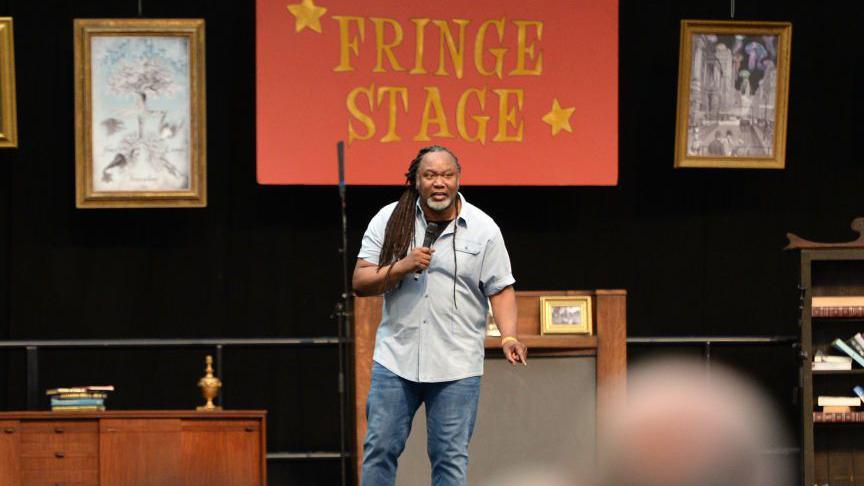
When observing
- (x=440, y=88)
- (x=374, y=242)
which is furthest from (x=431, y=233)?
(x=440, y=88)

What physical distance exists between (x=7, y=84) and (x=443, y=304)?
324 centimetres

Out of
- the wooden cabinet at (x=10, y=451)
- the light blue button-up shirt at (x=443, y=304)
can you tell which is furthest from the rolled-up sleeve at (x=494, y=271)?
the wooden cabinet at (x=10, y=451)

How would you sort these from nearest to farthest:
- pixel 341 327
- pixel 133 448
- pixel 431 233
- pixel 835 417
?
pixel 431 233, pixel 341 327, pixel 133 448, pixel 835 417

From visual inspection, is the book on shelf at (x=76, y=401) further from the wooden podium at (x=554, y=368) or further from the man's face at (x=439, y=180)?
the man's face at (x=439, y=180)

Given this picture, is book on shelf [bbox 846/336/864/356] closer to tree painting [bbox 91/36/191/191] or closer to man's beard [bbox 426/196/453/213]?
man's beard [bbox 426/196/453/213]

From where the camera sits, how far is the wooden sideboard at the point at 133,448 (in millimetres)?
5797

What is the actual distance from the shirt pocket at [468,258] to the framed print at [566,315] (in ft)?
5.32

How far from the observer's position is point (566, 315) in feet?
19.5

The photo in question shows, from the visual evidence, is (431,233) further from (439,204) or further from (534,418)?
(534,418)

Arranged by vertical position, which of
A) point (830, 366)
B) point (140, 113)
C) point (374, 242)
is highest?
point (140, 113)

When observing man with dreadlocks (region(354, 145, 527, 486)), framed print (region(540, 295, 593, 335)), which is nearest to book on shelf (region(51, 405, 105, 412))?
framed print (region(540, 295, 593, 335))

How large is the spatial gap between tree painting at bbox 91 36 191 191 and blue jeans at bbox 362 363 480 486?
2843 mm

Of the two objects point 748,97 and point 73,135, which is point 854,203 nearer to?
point 748,97

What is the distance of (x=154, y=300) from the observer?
7059 millimetres
